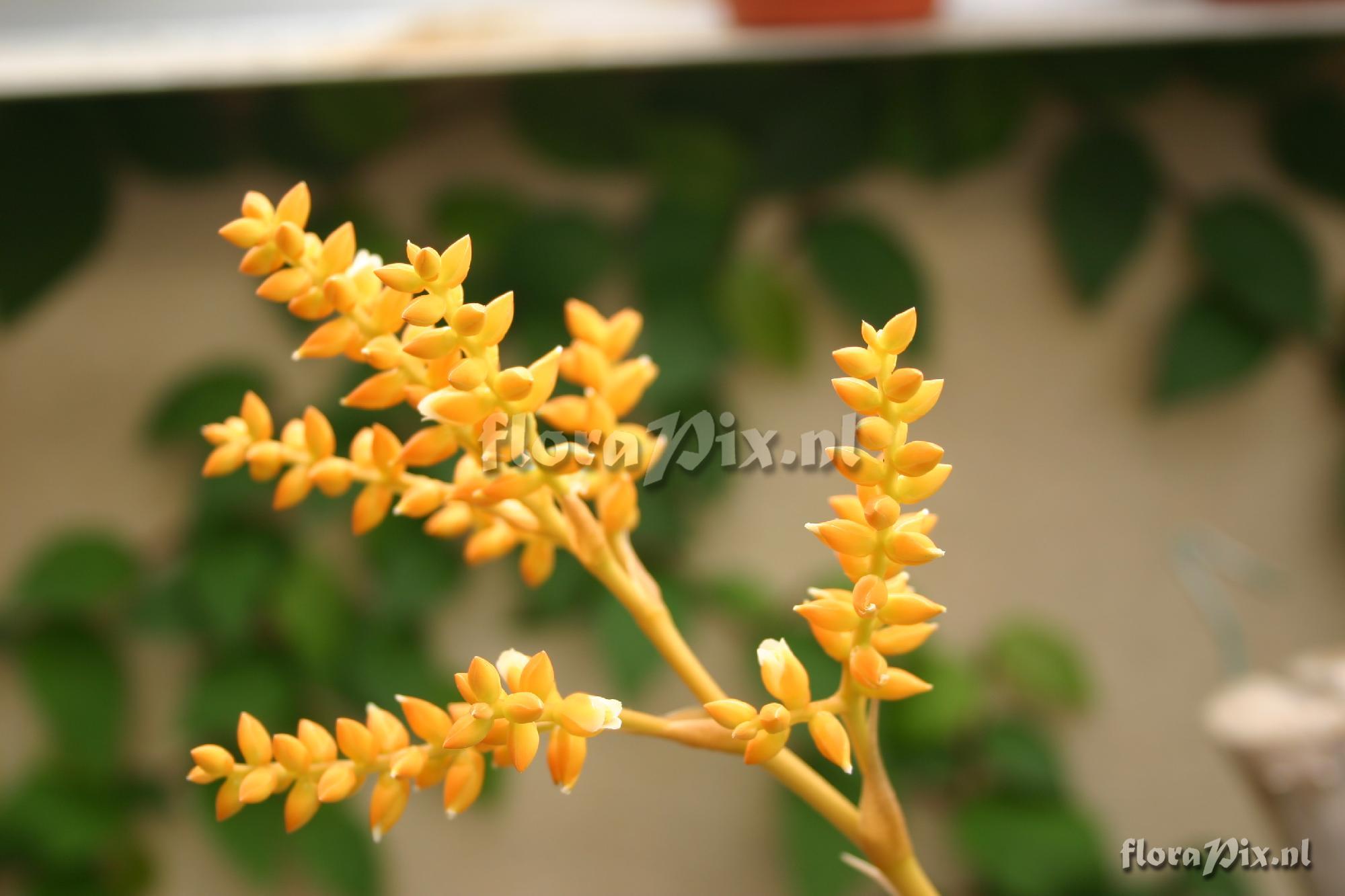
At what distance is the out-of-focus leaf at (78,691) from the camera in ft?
3.01

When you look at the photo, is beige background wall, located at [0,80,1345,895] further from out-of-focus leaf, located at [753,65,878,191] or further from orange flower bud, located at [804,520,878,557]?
orange flower bud, located at [804,520,878,557]

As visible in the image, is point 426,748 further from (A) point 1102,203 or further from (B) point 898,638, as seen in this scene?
(A) point 1102,203

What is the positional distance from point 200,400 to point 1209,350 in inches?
35.0

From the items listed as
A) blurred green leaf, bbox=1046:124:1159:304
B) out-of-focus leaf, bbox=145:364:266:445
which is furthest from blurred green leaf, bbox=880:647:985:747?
out-of-focus leaf, bbox=145:364:266:445

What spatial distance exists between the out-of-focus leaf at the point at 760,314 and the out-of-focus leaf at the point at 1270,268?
14.3 inches

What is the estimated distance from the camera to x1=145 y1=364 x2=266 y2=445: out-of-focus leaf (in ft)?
3.01

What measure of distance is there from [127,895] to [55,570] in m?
0.30

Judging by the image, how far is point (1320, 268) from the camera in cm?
88

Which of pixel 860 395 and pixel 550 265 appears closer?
pixel 860 395

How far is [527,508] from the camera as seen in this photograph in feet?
0.84

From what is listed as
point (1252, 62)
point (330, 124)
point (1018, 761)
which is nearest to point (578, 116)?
point (330, 124)

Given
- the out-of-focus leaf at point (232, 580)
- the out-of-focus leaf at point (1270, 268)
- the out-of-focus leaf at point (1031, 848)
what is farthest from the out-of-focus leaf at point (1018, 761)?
the out-of-focus leaf at point (232, 580)

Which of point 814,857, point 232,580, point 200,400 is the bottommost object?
point 814,857
